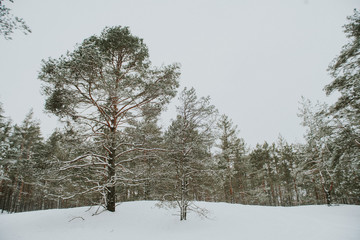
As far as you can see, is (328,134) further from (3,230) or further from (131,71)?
(3,230)

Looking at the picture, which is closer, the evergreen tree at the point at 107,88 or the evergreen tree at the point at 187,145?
the evergreen tree at the point at 107,88

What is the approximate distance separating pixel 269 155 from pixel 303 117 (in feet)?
37.0

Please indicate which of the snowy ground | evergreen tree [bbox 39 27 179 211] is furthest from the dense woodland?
the snowy ground

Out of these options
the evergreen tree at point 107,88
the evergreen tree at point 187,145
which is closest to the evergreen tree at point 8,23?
the evergreen tree at point 107,88

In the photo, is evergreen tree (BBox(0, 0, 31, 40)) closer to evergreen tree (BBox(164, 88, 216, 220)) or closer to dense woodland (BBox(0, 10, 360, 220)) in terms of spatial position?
dense woodland (BBox(0, 10, 360, 220))

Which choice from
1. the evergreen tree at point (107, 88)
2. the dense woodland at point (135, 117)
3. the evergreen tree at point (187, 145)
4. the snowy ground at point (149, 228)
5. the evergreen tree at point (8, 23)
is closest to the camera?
the evergreen tree at point (8, 23)

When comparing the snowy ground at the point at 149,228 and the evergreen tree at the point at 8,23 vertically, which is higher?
the evergreen tree at the point at 8,23

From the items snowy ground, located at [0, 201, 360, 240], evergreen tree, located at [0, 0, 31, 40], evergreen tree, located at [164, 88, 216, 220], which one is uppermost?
evergreen tree, located at [0, 0, 31, 40]

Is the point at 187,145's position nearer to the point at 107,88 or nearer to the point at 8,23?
the point at 107,88

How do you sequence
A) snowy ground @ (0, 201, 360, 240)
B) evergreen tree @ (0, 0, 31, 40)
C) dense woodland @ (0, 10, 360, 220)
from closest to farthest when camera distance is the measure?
evergreen tree @ (0, 0, 31, 40) < snowy ground @ (0, 201, 360, 240) < dense woodland @ (0, 10, 360, 220)

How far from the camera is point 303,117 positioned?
16.7m

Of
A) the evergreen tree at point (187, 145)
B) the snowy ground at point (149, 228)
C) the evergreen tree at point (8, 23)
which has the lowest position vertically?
the snowy ground at point (149, 228)

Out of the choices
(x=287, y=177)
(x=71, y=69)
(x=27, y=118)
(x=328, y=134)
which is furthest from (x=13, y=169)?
(x=287, y=177)

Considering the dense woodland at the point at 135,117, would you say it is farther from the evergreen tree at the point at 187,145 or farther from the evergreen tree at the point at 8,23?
the evergreen tree at the point at 8,23
